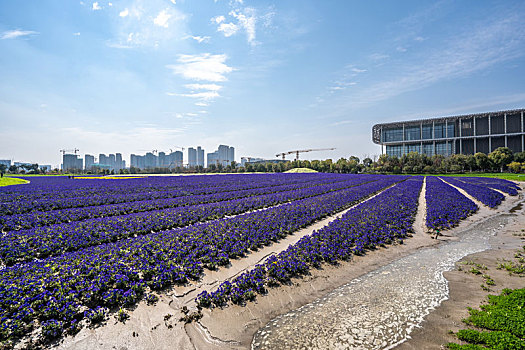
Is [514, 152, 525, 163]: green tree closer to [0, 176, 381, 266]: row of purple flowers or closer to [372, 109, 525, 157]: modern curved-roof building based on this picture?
[372, 109, 525, 157]: modern curved-roof building

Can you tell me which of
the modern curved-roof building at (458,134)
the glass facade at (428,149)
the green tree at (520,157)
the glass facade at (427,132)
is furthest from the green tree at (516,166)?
the glass facade at (427,132)

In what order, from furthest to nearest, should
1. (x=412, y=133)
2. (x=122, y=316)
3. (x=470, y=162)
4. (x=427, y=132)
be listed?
1. (x=412, y=133)
2. (x=427, y=132)
3. (x=470, y=162)
4. (x=122, y=316)

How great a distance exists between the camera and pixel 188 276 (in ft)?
25.3

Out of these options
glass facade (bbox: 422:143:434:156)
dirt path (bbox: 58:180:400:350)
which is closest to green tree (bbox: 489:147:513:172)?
glass facade (bbox: 422:143:434:156)

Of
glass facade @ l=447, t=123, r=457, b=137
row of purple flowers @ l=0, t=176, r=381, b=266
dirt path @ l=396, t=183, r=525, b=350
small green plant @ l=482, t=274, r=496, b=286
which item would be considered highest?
glass facade @ l=447, t=123, r=457, b=137

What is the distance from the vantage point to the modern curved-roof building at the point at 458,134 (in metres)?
92.0

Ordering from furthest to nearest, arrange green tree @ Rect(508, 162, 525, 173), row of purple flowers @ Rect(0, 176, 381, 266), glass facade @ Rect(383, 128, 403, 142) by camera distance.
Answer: glass facade @ Rect(383, 128, 403, 142), green tree @ Rect(508, 162, 525, 173), row of purple flowers @ Rect(0, 176, 381, 266)

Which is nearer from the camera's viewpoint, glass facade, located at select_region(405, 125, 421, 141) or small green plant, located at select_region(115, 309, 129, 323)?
small green plant, located at select_region(115, 309, 129, 323)

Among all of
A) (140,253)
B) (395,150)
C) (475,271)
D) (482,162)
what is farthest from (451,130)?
(140,253)

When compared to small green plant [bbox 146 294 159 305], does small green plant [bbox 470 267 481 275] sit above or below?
below

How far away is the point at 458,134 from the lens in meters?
101

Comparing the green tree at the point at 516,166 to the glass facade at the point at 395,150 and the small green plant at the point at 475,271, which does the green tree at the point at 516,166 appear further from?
the small green plant at the point at 475,271

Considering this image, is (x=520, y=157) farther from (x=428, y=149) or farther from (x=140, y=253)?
(x=140, y=253)

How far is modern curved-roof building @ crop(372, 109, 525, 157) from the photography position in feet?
302
